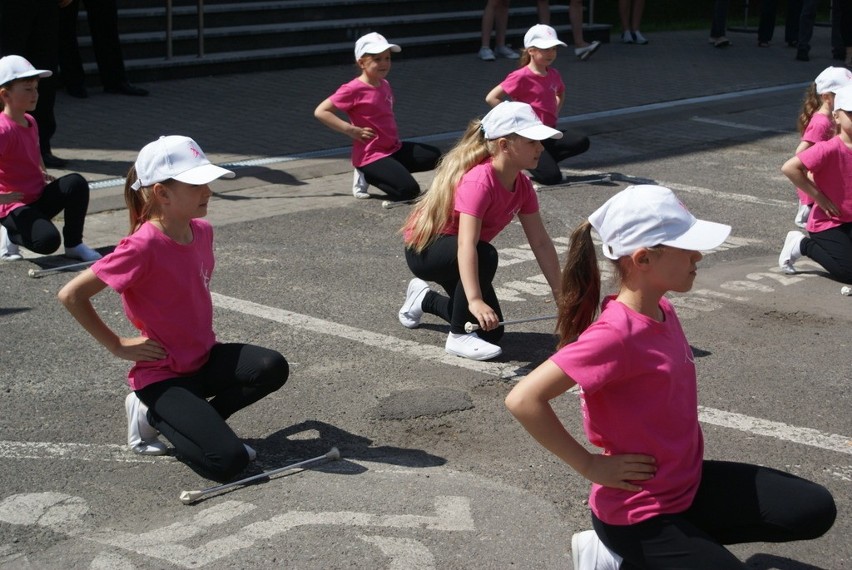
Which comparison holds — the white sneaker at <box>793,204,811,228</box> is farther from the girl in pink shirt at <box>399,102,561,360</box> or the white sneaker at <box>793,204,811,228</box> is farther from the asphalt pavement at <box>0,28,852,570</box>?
the girl in pink shirt at <box>399,102,561,360</box>

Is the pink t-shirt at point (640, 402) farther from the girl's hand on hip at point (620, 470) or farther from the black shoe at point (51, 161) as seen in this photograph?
the black shoe at point (51, 161)

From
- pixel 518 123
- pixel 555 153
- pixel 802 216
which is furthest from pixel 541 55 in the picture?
pixel 518 123

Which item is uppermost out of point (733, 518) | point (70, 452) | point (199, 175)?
point (199, 175)

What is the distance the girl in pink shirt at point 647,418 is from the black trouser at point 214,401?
163 centimetres

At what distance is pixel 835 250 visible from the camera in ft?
25.8

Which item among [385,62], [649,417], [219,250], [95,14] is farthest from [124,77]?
[649,417]

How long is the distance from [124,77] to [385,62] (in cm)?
505

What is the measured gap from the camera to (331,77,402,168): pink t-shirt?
1002 cm

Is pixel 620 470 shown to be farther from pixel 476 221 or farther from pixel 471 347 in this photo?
pixel 471 347

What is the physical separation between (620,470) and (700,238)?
71 cm

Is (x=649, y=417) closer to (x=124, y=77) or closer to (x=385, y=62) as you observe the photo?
(x=385, y=62)

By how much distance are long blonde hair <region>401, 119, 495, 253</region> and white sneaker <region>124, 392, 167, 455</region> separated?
81.4 inches

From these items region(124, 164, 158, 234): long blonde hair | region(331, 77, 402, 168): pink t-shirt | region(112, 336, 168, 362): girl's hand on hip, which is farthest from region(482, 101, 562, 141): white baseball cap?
region(331, 77, 402, 168): pink t-shirt

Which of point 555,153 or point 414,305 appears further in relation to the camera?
point 555,153
